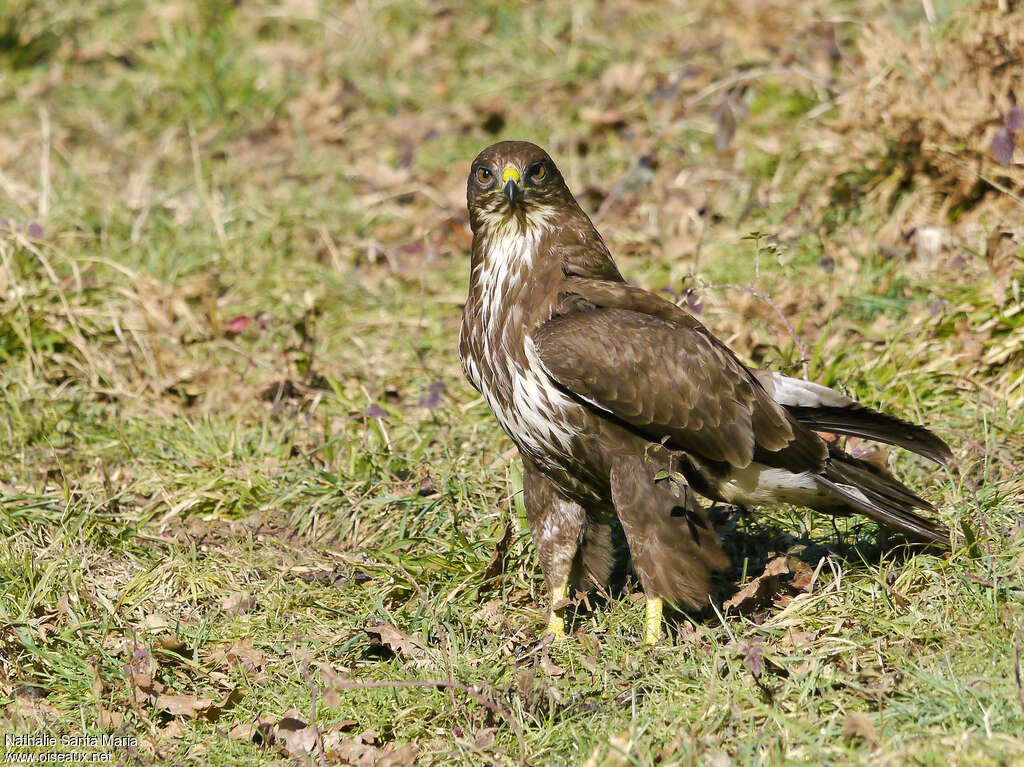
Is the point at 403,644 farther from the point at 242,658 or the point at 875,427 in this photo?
the point at 875,427

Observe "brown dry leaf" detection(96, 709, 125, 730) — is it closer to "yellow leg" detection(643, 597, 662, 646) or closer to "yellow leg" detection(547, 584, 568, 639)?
"yellow leg" detection(547, 584, 568, 639)

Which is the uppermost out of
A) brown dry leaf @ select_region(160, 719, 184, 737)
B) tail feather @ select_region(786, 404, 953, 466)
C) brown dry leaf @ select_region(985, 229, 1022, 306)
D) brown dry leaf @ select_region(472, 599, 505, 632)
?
brown dry leaf @ select_region(985, 229, 1022, 306)

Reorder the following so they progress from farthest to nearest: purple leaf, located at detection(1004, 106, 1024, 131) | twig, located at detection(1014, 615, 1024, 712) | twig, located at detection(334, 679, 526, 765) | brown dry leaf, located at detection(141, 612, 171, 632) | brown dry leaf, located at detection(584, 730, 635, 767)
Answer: purple leaf, located at detection(1004, 106, 1024, 131) → brown dry leaf, located at detection(141, 612, 171, 632) → twig, located at detection(334, 679, 526, 765) → brown dry leaf, located at detection(584, 730, 635, 767) → twig, located at detection(1014, 615, 1024, 712)

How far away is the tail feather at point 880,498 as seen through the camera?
160 inches

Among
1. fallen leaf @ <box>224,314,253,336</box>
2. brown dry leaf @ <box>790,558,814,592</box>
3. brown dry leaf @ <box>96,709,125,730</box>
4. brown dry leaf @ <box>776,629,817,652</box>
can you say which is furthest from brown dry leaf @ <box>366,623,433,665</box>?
fallen leaf @ <box>224,314,253,336</box>

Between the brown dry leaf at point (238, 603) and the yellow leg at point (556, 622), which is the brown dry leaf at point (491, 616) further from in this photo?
the brown dry leaf at point (238, 603)

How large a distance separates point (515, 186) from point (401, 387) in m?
2.02

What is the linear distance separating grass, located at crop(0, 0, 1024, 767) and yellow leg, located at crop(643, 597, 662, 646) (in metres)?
0.11

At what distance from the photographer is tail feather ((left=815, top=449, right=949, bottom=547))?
4.07 metres

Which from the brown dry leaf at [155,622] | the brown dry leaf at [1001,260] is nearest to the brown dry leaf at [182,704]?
the brown dry leaf at [155,622]

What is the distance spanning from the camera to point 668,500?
12.9 ft

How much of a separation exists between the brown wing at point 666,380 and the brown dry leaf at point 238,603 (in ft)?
5.08

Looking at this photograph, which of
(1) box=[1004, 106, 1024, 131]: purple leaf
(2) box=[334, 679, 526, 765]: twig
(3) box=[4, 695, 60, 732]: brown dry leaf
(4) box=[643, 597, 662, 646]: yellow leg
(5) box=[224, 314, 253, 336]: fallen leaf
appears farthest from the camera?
(5) box=[224, 314, 253, 336]: fallen leaf

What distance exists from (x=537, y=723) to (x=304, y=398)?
2.54 meters
